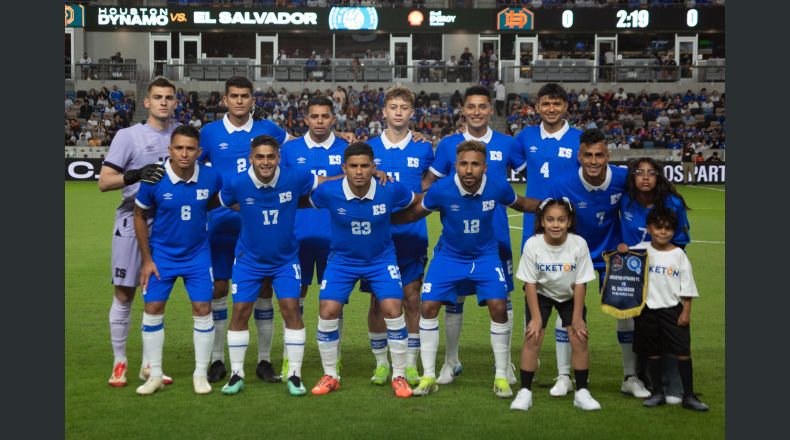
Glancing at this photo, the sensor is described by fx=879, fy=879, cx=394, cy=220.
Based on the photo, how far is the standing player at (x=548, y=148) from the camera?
8023 mm

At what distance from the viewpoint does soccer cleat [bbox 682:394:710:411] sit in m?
6.95

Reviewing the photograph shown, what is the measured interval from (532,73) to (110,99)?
19.8 m

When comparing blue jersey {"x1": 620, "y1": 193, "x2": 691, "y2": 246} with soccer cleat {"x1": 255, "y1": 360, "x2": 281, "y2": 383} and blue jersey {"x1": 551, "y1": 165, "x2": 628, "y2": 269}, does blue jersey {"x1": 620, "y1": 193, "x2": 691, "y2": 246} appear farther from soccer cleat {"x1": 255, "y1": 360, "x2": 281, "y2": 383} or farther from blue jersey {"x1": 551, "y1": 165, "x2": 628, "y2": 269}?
soccer cleat {"x1": 255, "y1": 360, "x2": 281, "y2": 383}

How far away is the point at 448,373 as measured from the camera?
784 centimetres

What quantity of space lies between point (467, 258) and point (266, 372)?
6.79 feet

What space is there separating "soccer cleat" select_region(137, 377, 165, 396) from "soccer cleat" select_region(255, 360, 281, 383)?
880 millimetres

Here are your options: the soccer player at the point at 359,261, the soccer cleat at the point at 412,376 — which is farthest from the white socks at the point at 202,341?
the soccer cleat at the point at 412,376

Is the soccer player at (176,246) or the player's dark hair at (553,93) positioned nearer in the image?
the soccer player at (176,246)

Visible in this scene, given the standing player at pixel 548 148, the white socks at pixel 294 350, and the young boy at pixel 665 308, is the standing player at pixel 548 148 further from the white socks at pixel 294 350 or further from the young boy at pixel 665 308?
the white socks at pixel 294 350

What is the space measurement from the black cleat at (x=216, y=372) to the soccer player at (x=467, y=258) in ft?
6.02

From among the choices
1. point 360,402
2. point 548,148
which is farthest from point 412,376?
point 548,148

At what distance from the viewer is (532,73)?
4225 centimetres

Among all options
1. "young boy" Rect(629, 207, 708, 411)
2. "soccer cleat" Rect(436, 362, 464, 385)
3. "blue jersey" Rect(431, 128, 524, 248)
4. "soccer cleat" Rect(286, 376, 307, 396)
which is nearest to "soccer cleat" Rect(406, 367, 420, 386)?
"soccer cleat" Rect(436, 362, 464, 385)

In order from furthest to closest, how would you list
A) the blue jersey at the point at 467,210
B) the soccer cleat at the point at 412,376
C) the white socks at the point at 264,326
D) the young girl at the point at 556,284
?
1. the white socks at the point at 264,326
2. the soccer cleat at the point at 412,376
3. the blue jersey at the point at 467,210
4. the young girl at the point at 556,284
